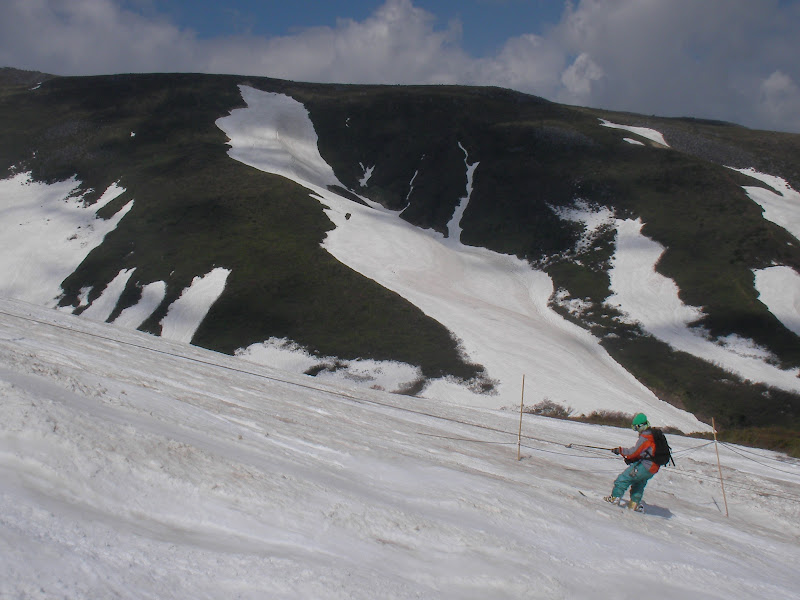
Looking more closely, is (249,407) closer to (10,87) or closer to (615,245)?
(615,245)

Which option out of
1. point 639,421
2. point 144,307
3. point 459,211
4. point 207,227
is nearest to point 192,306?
point 144,307

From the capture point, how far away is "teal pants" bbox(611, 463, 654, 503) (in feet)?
42.6

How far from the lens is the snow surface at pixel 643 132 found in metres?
101

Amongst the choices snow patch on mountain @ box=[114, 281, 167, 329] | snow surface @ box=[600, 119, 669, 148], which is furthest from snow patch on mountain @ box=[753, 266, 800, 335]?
Answer: snow patch on mountain @ box=[114, 281, 167, 329]

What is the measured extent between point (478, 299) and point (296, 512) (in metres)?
58.2

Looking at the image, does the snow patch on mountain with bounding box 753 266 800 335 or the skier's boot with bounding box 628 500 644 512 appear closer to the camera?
the skier's boot with bounding box 628 500 644 512

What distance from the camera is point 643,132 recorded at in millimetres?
105125

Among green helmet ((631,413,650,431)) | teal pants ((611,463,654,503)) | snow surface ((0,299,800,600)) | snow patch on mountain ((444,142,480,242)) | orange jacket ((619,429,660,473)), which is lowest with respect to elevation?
snow surface ((0,299,800,600))

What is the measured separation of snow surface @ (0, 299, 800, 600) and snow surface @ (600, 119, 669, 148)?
95.3 metres

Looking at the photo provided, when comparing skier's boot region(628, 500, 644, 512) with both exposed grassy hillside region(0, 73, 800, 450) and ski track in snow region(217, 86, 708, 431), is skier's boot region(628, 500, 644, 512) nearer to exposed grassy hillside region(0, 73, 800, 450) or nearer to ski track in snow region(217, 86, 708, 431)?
ski track in snow region(217, 86, 708, 431)

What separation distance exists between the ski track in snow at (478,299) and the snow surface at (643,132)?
28.6 m

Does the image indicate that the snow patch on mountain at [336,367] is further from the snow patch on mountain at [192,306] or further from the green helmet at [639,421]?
the green helmet at [639,421]

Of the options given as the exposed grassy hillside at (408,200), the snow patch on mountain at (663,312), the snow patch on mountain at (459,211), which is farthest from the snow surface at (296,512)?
the snow patch on mountain at (459,211)

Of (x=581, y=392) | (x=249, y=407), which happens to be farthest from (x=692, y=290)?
(x=249, y=407)
